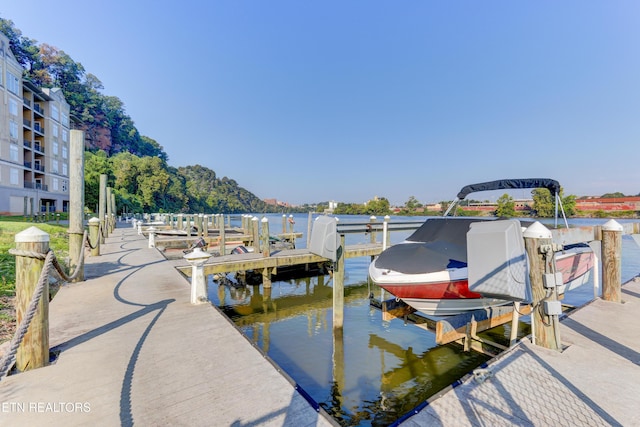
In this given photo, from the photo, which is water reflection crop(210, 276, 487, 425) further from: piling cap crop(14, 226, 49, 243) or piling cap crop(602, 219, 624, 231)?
piling cap crop(14, 226, 49, 243)

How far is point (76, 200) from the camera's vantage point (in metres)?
6.27

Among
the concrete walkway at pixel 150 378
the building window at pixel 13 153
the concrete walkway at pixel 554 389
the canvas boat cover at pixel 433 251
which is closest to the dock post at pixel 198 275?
the concrete walkway at pixel 150 378

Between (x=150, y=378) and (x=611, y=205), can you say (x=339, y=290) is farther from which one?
(x=611, y=205)

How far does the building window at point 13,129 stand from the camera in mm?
26795

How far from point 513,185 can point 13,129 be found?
40572 mm

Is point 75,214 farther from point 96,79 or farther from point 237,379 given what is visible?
point 96,79

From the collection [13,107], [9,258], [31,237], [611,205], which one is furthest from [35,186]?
[611,205]

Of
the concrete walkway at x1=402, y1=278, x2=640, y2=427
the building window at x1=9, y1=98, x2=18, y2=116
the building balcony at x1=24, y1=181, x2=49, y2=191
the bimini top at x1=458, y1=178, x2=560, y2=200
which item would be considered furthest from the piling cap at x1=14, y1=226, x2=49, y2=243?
the building balcony at x1=24, y1=181, x2=49, y2=191

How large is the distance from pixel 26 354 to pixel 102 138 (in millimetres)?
79442

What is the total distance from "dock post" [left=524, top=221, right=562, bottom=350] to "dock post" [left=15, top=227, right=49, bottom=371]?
16.7ft

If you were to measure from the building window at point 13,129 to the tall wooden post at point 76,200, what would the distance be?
105 ft

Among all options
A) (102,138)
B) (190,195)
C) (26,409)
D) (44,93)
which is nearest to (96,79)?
(102,138)

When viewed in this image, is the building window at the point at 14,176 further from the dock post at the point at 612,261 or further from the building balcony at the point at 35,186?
the dock post at the point at 612,261

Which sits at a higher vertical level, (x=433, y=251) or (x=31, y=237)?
(x=31, y=237)
